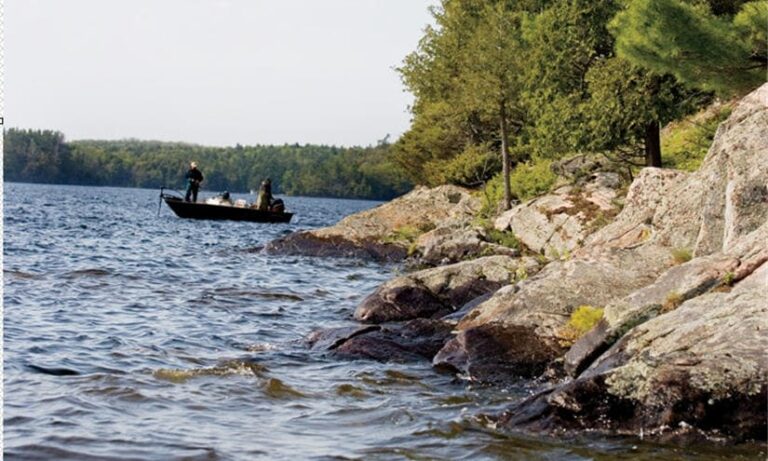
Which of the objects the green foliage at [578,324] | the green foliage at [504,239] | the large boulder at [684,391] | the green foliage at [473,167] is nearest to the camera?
the large boulder at [684,391]

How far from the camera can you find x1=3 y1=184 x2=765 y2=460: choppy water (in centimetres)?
927

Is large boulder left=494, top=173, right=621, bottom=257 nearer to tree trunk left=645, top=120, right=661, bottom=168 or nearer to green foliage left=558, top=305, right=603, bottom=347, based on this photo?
tree trunk left=645, top=120, right=661, bottom=168

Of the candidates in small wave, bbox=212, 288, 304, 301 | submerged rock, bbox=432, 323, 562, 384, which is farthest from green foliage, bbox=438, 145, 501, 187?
submerged rock, bbox=432, 323, 562, 384

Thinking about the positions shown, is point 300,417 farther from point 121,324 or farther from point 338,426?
point 121,324

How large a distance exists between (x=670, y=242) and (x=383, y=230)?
2102 cm

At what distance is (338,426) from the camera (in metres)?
10.4

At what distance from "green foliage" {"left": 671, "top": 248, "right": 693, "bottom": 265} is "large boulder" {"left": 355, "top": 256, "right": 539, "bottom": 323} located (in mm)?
3929

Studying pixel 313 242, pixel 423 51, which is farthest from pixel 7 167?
pixel 313 242

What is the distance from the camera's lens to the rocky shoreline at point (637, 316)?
941 centimetres

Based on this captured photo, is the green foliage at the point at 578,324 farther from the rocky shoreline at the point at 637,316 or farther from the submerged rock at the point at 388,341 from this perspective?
the submerged rock at the point at 388,341

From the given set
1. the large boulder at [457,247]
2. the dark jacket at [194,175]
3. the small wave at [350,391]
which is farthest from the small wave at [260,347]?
the dark jacket at [194,175]

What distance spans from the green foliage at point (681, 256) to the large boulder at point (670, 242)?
15 cm

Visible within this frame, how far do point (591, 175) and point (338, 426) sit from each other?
21.2 meters

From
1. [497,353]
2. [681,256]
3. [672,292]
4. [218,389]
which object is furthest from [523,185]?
[218,389]
